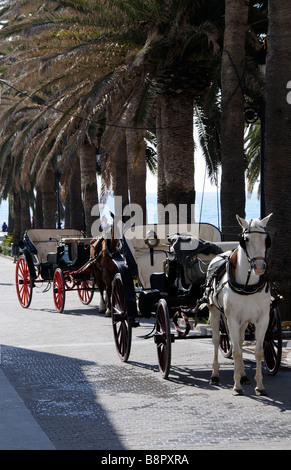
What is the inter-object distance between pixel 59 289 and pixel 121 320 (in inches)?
252

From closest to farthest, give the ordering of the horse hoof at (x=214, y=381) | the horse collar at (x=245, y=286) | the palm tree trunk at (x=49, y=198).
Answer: the horse collar at (x=245, y=286) < the horse hoof at (x=214, y=381) < the palm tree trunk at (x=49, y=198)

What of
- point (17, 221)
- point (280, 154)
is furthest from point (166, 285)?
point (17, 221)

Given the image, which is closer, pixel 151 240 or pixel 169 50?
pixel 151 240

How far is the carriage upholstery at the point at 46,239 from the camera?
18.9 metres

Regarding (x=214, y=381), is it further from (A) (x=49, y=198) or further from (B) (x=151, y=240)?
(A) (x=49, y=198)

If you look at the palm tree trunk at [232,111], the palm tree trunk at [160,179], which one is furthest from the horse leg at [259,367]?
the palm tree trunk at [160,179]

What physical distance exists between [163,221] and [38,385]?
35.2ft

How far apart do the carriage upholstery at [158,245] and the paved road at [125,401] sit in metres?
1.15

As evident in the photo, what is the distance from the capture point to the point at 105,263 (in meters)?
14.9

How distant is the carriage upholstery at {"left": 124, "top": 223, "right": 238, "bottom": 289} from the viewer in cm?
1065

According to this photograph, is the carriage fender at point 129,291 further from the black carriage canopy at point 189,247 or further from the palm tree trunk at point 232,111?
the palm tree trunk at point 232,111

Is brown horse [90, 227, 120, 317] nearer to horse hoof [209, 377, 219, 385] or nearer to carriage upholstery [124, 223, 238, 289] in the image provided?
carriage upholstery [124, 223, 238, 289]

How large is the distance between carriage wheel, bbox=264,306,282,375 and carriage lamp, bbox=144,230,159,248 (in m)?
2.13
